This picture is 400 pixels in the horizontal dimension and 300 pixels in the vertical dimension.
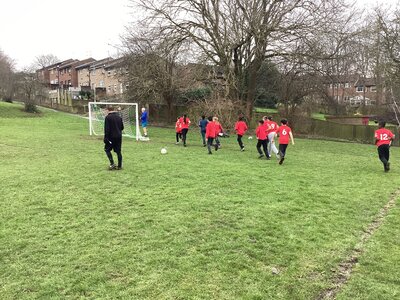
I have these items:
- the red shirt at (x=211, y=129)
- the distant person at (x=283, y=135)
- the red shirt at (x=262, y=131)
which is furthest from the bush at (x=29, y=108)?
the distant person at (x=283, y=135)

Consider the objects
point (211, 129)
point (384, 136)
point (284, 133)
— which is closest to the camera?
point (384, 136)

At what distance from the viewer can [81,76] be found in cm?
7950

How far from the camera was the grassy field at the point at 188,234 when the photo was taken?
4.29 m

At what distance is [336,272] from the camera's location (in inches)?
187

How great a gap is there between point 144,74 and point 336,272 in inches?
1087

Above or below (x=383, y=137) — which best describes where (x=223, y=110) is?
above

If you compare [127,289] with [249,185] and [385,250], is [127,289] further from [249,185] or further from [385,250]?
[249,185]

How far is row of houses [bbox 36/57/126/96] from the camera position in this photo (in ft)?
215

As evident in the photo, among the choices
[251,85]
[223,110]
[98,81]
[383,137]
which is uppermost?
[98,81]

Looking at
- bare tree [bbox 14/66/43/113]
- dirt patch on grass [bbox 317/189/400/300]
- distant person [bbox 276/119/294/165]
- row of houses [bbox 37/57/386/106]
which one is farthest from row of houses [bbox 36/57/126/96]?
dirt patch on grass [bbox 317/189/400/300]

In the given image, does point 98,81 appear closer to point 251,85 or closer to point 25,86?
point 25,86

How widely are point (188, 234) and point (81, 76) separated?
7991 centimetres

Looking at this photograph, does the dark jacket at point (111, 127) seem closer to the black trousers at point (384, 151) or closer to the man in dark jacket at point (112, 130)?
the man in dark jacket at point (112, 130)

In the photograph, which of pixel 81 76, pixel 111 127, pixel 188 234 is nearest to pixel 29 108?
pixel 111 127
